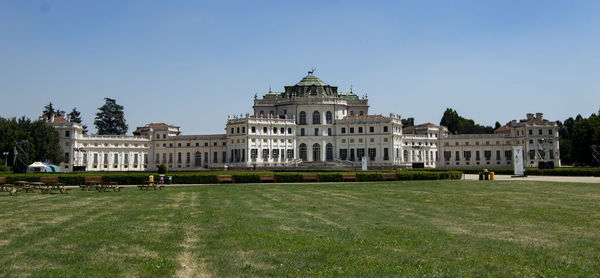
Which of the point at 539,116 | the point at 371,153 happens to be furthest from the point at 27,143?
the point at 539,116

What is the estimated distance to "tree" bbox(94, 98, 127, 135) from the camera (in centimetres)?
10912

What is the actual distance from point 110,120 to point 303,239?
4278 inches

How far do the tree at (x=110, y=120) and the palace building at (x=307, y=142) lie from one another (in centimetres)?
1638

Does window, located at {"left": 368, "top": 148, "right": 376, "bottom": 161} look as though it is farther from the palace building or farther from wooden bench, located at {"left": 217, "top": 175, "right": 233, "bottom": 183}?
wooden bench, located at {"left": 217, "top": 175, "right": 233, "bottom": 183}

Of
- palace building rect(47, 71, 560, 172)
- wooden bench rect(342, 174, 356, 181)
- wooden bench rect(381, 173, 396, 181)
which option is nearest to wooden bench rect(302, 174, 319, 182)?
wooden bench rect(342, 174, 356, 181)

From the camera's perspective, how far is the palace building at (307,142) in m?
80.9

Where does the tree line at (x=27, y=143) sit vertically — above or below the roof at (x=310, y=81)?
below

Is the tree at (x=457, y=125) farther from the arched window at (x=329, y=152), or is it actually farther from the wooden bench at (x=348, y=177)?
Answer: the wooden bench at (x=348, y=177)

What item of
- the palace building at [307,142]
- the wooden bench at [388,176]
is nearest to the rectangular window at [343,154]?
the palace building at [307,142]

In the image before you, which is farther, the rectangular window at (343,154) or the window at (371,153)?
the rectangular window at (343,154)

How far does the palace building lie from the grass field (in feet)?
177

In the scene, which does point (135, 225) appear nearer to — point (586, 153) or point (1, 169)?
point (1, 169)

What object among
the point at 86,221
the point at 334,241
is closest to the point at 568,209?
the point at 334,241

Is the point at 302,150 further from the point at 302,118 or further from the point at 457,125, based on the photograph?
the point at 457,125
